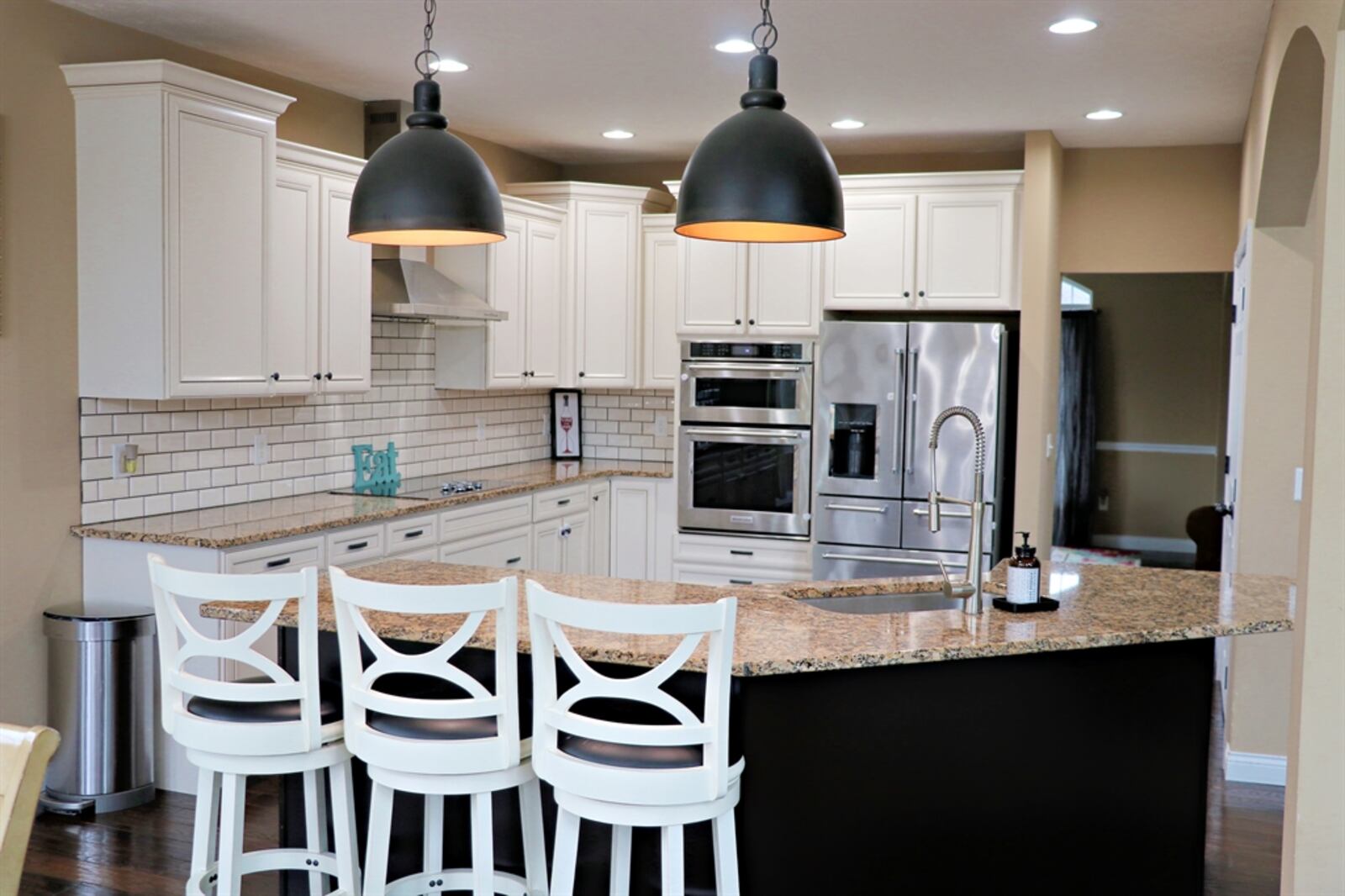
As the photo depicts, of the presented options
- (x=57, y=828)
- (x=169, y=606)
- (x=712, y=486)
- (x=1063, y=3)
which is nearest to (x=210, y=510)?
(x=57, y=828)

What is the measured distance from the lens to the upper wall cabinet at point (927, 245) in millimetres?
6199

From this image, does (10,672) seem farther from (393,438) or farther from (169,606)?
(393,438)

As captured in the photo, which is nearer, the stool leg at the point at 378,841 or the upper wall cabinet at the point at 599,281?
the stool leg at the point at 378,841

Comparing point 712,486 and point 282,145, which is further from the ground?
point 282,145

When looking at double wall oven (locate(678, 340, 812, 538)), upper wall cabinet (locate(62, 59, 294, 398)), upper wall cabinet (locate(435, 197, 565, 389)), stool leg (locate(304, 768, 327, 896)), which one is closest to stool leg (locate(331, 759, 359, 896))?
stool leg (locate(304, 768, 327, 896))

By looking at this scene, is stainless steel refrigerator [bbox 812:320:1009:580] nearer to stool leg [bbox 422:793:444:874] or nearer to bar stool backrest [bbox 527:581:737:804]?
stool leg [bbox 422:793:444:874]

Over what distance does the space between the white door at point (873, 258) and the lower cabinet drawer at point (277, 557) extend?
310 cm

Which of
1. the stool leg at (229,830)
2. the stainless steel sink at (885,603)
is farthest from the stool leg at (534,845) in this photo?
the stainless steel sink at (885,603)

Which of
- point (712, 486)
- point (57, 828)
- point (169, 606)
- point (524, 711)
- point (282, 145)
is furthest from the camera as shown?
point (712, 486)

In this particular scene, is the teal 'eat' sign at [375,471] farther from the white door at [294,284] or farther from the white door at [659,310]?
the white door at [659,310]

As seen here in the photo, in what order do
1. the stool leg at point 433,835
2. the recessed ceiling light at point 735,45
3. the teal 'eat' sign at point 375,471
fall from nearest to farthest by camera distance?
the stool leg at point 433,835
the recessed ceiling light at point 735,45
the teal 'eat' sign at point 375,471

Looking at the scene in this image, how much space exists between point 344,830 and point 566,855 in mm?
619

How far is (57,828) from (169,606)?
5.41ft

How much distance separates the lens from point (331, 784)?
9.55ft
